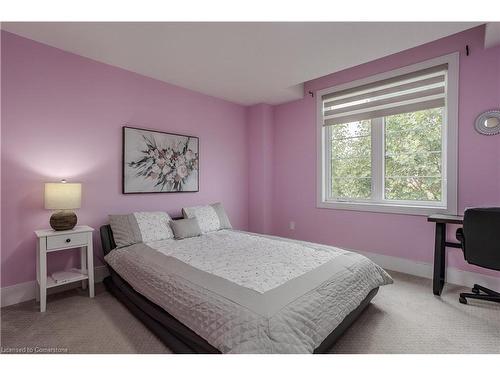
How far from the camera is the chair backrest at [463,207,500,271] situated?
189 centimetres

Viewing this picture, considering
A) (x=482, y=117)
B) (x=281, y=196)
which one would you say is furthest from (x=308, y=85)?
(x=482, y=117)

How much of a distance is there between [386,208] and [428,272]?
81cm

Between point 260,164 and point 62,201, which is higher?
point 260,164

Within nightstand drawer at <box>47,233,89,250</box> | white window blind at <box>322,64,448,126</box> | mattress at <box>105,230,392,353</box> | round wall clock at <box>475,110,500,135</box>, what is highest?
white window blind at <box>322,64,448,126</box>

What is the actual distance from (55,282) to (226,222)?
72.8 inches

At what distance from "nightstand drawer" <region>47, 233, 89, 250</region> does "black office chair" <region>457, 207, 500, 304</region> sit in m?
3.35

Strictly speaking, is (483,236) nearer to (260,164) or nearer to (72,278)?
(260,164)

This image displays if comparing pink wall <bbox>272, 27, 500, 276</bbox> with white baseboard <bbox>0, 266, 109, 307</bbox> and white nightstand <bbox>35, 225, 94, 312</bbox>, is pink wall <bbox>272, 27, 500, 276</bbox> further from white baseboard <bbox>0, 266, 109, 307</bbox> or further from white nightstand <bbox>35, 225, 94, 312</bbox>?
white baseboard <bbox>0, 266, 109, 307</bbox>

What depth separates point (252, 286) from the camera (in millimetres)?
1506

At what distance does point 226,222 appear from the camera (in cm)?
331

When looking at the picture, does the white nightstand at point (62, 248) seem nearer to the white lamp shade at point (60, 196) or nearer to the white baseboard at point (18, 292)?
the white baseboard at point (18, 292)

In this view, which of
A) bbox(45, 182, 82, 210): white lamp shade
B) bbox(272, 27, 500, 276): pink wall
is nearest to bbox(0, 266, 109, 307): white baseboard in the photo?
bbox(45, 182, 82, 210): white lamp shade

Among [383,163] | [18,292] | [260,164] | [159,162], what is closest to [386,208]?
[383,163]

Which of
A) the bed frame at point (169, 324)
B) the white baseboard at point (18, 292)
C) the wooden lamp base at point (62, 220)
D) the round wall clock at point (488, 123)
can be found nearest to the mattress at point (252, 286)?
the bed frame at point (169, 324)
